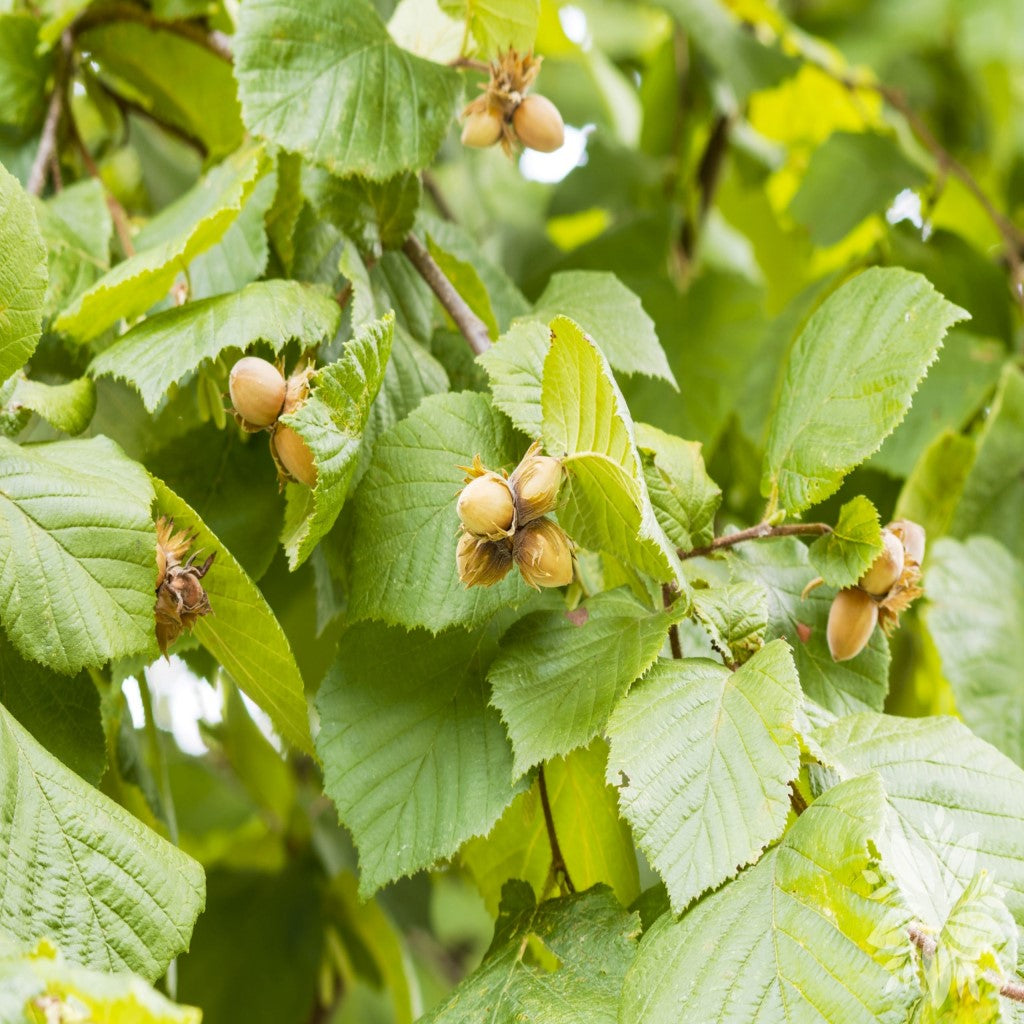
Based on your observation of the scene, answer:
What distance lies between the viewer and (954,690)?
80cm

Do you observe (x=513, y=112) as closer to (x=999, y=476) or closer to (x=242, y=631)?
(x=242, y=631)

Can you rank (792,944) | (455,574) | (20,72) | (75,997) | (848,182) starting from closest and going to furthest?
1. (75,997)
2. (792,944)
3. (455,574)
4. (20,72)
5. (848,182)

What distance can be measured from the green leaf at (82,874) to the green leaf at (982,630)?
21.4 inches

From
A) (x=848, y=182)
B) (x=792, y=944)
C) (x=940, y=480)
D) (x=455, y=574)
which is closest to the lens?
(x=792, y=944)

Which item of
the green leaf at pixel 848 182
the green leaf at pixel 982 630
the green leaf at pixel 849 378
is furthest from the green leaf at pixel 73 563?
→ the green leaf at pixel 848 182

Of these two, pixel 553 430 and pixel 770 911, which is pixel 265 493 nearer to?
pixel 553 430

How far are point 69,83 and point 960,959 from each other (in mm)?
784

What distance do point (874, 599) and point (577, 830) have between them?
0.63ft

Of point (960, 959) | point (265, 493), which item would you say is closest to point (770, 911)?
point (960, 959)

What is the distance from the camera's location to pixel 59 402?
1.90 ft

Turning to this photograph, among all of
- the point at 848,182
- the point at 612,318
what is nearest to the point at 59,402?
the point at 612,318

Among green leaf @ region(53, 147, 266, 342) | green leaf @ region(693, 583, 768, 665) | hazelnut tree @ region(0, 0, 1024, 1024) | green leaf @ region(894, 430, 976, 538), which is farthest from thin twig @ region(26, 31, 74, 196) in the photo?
green leaf @ region(894, 430, 976, 538)

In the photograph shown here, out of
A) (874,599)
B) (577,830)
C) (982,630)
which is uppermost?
(874,599)

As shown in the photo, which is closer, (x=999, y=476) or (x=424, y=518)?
(x=424, y=518)
